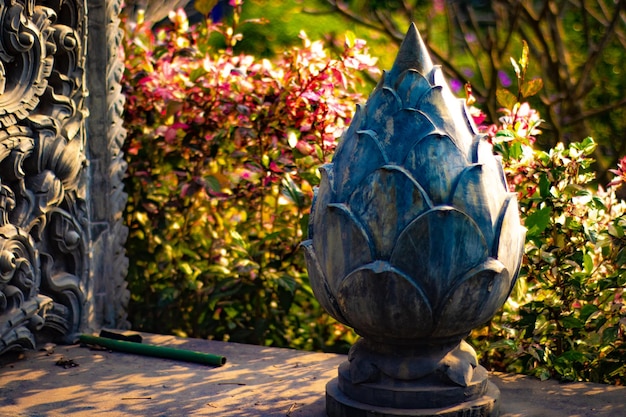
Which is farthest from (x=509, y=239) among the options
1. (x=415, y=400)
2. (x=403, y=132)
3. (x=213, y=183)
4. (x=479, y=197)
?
(x=213, y=183)

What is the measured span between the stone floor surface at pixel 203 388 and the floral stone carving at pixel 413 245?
323 millimetres

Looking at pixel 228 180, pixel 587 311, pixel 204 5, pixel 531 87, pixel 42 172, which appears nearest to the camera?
pixel 587 311

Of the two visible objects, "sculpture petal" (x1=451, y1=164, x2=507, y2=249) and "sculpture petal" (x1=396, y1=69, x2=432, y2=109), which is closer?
"sculpture petal" (x1=451, y1=164, x2=507, y2=249)

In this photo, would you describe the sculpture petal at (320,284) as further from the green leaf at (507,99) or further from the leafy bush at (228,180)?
the green leaf at (507,99)

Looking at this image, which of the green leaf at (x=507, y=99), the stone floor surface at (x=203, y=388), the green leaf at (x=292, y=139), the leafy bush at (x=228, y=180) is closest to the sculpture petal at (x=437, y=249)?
the stone floor surface at (x=203, y=388)

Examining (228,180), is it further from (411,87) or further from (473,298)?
(473,298)

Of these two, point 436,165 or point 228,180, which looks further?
point 228,180

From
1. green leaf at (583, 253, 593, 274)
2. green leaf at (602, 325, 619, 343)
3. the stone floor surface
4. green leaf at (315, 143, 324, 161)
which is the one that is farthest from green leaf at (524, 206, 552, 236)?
green leaf at (315, 143, 324, 161)

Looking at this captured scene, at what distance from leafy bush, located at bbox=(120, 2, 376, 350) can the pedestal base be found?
4.20 feet

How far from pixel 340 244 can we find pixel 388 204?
0.19 meters

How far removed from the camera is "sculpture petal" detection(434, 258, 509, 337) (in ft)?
8.28

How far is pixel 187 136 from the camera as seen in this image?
430 centimetres

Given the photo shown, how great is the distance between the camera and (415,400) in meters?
2.63

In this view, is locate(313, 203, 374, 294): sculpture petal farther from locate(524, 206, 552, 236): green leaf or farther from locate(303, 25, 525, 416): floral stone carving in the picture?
locate(524, 206, 552, 236): green leaf
